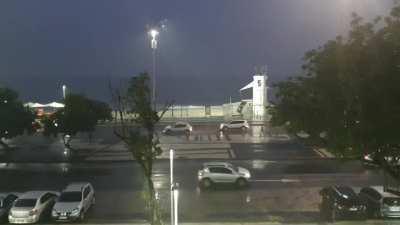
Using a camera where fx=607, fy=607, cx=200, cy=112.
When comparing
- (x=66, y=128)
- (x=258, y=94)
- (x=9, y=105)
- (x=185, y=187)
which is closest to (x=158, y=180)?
(x=185, y=187)

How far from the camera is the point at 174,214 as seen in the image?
17.2m

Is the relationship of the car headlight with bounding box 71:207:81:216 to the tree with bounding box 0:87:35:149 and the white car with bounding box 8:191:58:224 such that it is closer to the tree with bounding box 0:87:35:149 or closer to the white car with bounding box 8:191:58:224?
the white car with bounding box 8:191:58:224

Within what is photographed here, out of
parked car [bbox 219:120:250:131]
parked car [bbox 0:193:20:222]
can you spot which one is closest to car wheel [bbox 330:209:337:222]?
parked car [bbox 0:193:20:222]

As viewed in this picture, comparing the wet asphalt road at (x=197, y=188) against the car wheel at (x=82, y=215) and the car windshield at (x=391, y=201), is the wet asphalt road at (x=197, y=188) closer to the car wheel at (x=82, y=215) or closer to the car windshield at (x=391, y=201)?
the car wheel at (x=82, y=215)

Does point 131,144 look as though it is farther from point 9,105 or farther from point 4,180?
point 9,105

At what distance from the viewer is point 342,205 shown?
23.3 m

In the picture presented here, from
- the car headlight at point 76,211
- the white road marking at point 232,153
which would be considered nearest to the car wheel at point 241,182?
the car headlight at point 76,211

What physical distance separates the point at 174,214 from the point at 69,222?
738 centimetres

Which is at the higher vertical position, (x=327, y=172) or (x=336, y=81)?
(x=336, y=81)

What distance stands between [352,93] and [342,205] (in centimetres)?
888

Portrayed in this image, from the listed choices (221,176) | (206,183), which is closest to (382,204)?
(221,176)

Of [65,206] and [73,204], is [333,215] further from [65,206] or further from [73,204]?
[65,206]

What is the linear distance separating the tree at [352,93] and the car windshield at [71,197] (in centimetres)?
1027

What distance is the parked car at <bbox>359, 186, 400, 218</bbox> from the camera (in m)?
22.8
